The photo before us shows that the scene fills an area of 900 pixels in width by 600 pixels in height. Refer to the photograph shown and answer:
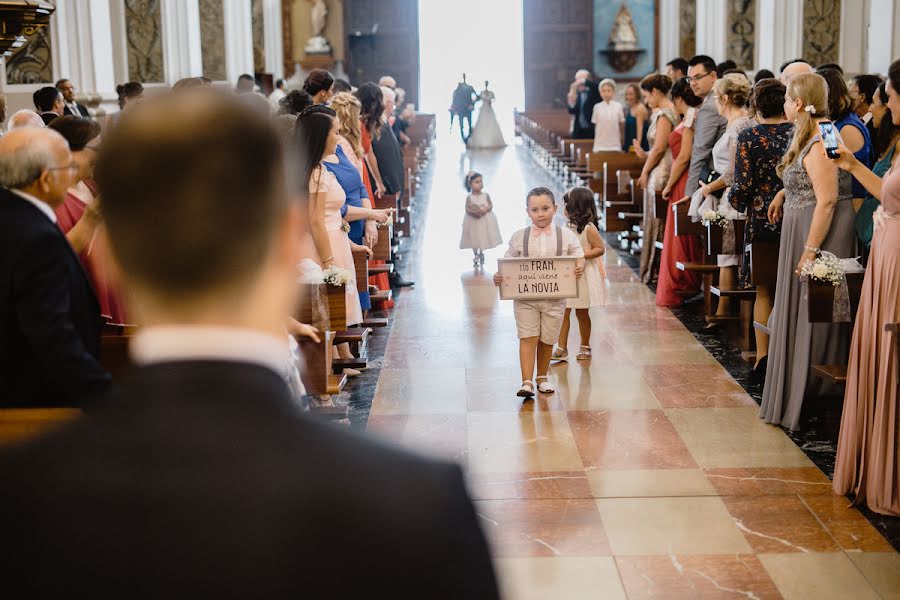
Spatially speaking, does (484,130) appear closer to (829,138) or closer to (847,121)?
(847,121)

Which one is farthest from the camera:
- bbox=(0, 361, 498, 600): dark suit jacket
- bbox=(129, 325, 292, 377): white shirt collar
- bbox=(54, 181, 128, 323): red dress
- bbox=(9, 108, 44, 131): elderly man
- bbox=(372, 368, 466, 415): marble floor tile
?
bbox=(372, 368, 466, 415): marble floor tile

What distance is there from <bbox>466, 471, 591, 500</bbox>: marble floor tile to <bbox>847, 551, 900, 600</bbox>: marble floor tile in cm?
126

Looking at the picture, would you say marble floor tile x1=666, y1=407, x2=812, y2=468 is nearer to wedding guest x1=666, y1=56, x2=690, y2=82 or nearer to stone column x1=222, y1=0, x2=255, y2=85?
wedding guest x1=666, y1=56, x2=690, y2=82

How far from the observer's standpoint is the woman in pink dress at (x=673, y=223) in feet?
31.3

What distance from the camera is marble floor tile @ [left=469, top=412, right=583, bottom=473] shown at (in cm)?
580

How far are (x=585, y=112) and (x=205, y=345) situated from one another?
847 inches

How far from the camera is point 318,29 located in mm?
32156

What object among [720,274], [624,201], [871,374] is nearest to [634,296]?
[720,274]

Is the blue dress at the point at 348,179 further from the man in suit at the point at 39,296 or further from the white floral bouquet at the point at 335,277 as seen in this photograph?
the man in suit at the point at 39,296

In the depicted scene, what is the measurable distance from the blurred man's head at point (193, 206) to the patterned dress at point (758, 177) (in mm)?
6406

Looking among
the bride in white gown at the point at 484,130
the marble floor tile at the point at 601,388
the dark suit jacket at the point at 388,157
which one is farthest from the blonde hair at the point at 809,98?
the bride in white gown at the point at 484,130

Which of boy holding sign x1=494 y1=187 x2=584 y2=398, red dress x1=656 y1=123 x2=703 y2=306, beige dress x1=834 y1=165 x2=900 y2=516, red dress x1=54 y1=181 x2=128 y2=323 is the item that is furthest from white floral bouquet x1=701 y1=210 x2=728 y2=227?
red dress x1=54 y1=181 x2=128 y2=323

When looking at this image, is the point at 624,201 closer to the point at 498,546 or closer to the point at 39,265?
the point at 498,546

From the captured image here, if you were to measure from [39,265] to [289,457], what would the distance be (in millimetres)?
2647
